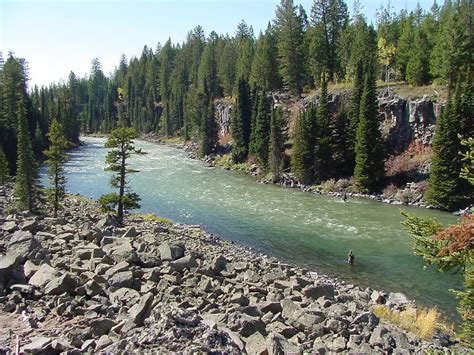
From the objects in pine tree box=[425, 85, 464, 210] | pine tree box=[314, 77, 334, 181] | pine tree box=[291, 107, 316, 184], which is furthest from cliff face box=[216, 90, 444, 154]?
pine tree box=[291, 107, 316, 184]

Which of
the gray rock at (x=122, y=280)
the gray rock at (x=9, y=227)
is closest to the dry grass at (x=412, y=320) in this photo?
the gray rock at (x=122, y=280)

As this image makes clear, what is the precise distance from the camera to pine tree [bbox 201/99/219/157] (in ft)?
302

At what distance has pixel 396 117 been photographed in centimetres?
6238

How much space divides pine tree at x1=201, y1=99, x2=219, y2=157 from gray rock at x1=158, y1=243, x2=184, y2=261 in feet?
228

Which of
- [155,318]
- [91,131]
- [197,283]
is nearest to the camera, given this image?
[155,318]

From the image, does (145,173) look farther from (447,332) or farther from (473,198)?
(447,332)

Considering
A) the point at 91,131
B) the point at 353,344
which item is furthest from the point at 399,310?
the point at 91,131

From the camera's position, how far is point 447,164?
47.6 m

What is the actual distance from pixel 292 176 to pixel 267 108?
1708cm

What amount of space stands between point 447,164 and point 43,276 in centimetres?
4440

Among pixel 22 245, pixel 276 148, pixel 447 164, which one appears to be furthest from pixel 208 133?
pixel 22 245

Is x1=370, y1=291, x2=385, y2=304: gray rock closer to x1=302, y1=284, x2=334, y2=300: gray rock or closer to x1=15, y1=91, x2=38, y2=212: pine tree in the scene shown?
x1=302, y1=284, x2=334, y2=300: gray rock

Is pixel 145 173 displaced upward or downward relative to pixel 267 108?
downward

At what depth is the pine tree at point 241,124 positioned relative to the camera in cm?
8131
